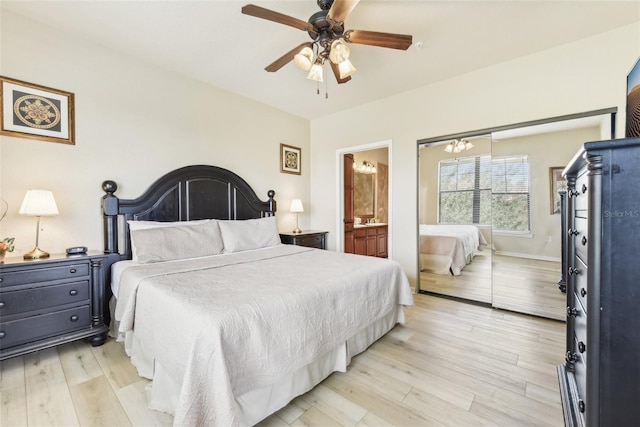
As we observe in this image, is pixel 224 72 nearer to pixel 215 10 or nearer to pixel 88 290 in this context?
pixel 215 10

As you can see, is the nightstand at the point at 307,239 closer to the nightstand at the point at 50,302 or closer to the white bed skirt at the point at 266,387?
the white bed skirt at the point at 266,387

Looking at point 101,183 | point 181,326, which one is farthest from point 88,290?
point 181,326

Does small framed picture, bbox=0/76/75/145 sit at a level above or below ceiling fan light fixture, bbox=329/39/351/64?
below

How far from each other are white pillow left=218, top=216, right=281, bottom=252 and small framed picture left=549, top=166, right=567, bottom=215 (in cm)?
314

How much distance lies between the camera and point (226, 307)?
138 centimetres

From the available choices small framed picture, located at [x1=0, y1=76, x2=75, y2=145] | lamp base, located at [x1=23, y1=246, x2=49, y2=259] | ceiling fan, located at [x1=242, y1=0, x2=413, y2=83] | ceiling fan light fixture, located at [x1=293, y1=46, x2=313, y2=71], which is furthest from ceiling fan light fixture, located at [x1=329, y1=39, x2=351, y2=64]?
lamp base, located at [x1=23, y1=246, x2=49, y2=259]

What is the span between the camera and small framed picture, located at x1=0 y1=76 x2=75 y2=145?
220 cm

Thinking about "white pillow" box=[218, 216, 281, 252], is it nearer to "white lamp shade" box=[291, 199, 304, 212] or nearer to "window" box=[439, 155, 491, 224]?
"white lamp shade" box=[291, 199, 304, 212]

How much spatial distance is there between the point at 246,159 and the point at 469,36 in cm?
300

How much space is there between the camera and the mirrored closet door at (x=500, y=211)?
281cm

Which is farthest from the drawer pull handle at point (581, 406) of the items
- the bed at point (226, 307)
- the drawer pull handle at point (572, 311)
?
the bed at point (226, 307)

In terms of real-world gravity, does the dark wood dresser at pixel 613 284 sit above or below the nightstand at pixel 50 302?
above

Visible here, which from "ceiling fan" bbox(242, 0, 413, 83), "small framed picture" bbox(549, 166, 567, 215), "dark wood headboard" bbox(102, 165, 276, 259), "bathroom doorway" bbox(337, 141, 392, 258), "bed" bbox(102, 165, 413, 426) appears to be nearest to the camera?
"bed" bbox(102, 165, 413, 426)

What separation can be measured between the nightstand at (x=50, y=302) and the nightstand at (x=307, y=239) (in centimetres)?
219
